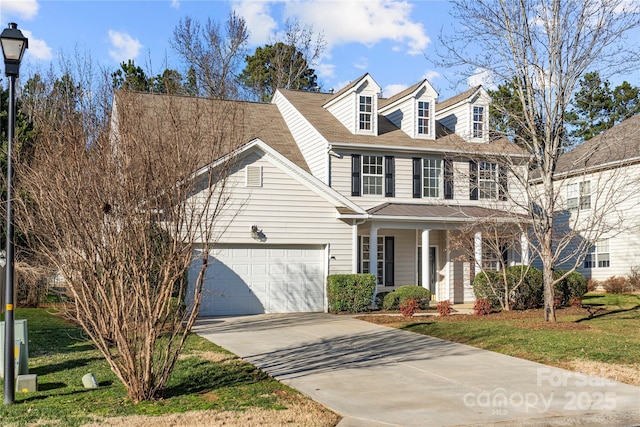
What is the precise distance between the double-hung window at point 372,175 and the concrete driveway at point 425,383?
864 centimetres

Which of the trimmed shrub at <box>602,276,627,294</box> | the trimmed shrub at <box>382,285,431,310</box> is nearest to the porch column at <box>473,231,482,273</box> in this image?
the trimmed shrub at <box>382,285,431,310</box>

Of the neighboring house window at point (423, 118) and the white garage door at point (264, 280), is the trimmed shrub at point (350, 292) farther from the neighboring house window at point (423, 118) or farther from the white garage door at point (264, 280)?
the neighboring house window at point (423, 118)

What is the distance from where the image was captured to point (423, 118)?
78.6 feet

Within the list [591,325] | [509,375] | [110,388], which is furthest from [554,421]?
[591,325]

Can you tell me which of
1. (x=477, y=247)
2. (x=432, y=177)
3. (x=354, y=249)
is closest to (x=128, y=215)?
(x=354, y=249)

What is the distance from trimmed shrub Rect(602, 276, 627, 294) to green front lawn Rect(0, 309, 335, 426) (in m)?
17.0

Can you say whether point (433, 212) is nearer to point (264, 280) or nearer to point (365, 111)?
point (365, 111)

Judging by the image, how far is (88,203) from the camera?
779cm

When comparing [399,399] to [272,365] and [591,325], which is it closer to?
[272,365]

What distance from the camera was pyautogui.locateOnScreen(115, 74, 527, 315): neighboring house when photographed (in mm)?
19281

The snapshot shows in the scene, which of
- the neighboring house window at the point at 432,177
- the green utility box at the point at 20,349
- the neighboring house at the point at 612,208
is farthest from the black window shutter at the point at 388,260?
the green utility box at the point at 20,349

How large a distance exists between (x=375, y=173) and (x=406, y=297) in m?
4.78

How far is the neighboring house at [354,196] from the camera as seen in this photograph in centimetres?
1928

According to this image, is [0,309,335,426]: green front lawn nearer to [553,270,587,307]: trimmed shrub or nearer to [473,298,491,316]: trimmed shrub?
[473,298,491,316]: trimmed shrub
